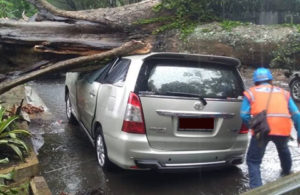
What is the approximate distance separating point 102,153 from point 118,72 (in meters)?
1.14

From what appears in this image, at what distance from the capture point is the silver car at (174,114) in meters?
4.76

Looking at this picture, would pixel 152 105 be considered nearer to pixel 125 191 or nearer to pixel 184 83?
pixel 184 83

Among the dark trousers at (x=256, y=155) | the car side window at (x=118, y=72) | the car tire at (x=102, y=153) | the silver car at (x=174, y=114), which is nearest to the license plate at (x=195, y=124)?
the silver car at (x=174, y=114)

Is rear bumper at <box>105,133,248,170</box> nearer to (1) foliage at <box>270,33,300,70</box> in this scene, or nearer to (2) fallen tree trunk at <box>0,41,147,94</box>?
(2) fallen tree trunk at <box>0,41,147,94</box>

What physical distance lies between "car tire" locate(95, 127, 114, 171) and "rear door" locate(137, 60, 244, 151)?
3.00 ft

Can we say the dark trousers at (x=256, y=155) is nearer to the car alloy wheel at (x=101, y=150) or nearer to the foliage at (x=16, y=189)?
the car alloy wheel at (x=101, y=150)

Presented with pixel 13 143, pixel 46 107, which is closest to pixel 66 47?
pixel 13 143

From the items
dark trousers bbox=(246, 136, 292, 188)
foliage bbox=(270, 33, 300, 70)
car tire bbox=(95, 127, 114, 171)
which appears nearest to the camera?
dark trousers bbox=(246, 136, 292, 188)

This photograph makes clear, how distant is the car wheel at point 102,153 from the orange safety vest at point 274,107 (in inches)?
78.8

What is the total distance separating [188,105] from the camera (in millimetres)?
4785

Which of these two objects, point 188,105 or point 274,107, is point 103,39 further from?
point 274,107

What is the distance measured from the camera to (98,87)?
5945 mm

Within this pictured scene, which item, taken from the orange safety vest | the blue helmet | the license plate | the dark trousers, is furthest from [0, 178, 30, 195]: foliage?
the blue helmet

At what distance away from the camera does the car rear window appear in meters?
4.88
